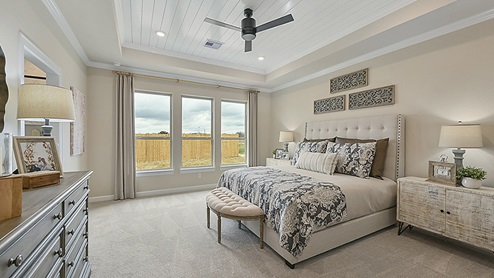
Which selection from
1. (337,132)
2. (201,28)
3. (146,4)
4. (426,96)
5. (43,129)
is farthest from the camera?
(337,132)

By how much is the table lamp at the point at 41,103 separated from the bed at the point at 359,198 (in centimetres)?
209

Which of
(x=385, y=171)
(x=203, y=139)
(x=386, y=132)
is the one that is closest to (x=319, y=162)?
(x=385, y=171)

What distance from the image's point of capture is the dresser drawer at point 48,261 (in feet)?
2.96

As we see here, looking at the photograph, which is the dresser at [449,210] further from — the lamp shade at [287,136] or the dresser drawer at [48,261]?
the dresser drawer at [48,261]

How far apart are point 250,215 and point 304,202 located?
2.04 feet

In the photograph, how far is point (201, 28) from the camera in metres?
3.30

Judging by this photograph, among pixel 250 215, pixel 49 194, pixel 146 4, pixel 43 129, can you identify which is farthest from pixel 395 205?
pixel 146 4

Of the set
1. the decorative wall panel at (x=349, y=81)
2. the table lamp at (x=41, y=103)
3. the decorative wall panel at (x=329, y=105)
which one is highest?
the decorative wall panel at (x=349, y=81)

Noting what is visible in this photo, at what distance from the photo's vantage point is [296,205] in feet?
6.97

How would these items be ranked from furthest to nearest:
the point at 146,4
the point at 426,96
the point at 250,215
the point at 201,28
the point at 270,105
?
the point at 270,105
the point at 201,28
the point at 426,96
the point at 146,4
the point at 250,215

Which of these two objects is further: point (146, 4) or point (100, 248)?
point (146, 4)

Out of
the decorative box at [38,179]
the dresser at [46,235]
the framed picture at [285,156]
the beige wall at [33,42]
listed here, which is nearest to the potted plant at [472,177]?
the framed picture at [285,156]

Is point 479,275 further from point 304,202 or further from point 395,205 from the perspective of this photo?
point 304,202

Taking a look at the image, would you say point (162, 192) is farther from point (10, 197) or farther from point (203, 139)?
point (10, 197)
